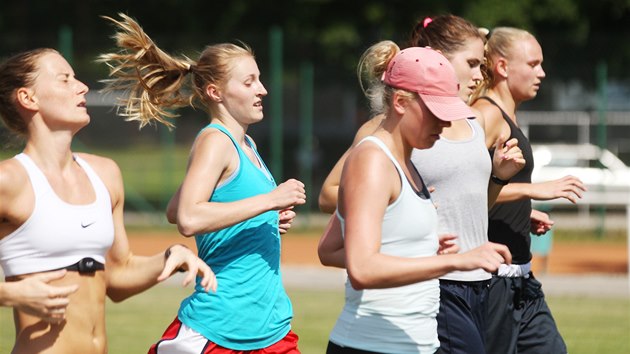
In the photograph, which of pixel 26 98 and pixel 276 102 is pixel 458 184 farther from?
pixel 276 102

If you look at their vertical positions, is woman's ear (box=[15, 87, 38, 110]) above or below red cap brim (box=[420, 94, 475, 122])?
above

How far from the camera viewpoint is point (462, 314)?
5148 mm

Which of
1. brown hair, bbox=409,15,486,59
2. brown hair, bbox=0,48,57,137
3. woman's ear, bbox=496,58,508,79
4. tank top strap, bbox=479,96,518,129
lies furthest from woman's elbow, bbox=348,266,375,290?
woman's ear, bbox=496,58,508,79

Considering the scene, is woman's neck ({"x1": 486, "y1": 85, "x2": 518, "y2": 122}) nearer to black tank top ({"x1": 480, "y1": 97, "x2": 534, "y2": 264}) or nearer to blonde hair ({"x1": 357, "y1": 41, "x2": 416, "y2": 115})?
black tank top ({"x1": 480, "y1": 97, "x2": 534, "y2": 264})

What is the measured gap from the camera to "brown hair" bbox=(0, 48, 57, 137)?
4.18 m

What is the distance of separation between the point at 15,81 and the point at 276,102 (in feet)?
56.4

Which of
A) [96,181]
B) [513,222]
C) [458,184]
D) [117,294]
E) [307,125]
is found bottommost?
[307,125]

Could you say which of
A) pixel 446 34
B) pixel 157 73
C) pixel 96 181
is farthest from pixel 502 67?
pixel 96 181

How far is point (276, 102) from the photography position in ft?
70.0

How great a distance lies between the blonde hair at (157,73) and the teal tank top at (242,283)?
0.33 m

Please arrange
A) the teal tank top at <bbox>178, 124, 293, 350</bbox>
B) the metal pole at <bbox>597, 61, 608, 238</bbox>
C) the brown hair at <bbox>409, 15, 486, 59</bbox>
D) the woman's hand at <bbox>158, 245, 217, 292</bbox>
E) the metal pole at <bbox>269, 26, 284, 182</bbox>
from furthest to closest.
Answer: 1. the metal pole at <bbox>269, 26, 284, 182</bbox>
2. the metal pole at <bbox>597, 61, 608, 238</bbox>
3. the brown hair at <bbox>409, 15, 486, 59</bbox>
4. the teal tank top at <bbox>178, 124, 293, 350</bbox>
5. the woman's hand at <bbox>158, 245, 217, 292</bbox>

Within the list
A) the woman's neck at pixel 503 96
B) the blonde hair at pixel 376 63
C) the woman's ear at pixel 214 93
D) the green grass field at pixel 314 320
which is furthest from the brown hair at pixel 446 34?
the green grass field at pixel 314 320

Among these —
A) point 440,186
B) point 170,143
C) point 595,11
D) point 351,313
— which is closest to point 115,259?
point 351,313

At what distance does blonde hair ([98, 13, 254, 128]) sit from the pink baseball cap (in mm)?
1252
